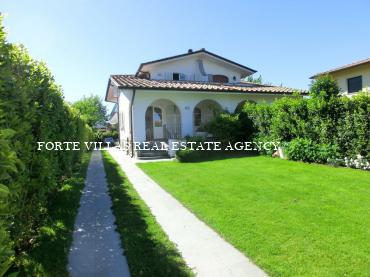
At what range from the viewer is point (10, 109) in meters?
3.53

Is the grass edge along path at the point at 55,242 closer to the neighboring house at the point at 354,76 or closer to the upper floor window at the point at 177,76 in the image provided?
the upper floor window at the point at 177,76

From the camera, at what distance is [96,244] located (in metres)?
4.64

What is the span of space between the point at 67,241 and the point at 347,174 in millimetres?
8554

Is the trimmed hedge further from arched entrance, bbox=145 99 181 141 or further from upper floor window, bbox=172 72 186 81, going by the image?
upper floor window, bbox=172 72 186 81

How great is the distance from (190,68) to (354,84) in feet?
42.9

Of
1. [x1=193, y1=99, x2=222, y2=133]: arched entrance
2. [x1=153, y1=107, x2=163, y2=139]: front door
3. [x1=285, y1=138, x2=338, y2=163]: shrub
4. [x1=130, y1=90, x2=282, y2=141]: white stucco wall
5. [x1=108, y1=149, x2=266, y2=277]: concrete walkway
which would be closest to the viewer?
[x1=108, y1=149, x2=266, y2=277]: concrete walkway

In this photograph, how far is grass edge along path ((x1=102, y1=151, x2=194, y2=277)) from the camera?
3.76m

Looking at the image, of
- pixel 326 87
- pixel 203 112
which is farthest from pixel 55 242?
pixel 203 112

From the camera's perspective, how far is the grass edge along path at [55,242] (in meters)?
3.74

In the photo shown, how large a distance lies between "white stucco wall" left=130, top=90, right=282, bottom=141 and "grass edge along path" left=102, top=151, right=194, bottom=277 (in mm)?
10067

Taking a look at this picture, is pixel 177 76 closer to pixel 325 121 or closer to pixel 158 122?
pixel 158 122

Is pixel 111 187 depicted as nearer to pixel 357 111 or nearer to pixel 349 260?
pixel 349 260

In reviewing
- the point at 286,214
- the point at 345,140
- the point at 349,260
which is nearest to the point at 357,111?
the point at 345,140

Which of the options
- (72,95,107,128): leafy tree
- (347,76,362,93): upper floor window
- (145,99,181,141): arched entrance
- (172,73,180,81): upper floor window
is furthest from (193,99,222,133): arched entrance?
(72,95,107,128): leafy tree
